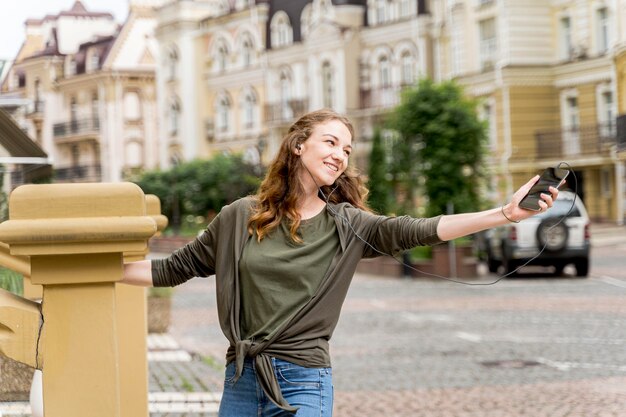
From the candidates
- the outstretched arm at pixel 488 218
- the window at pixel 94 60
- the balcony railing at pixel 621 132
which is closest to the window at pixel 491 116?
the balcony railing at pixel 621 132

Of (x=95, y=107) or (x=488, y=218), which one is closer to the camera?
(x=488, y=218)

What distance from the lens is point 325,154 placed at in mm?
4555

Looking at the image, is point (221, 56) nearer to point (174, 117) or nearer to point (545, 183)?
point (174, 117)

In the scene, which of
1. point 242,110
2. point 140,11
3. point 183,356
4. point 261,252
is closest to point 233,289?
point 261,252

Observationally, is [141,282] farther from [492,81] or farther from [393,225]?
[492,81]

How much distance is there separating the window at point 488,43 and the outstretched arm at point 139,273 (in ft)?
140

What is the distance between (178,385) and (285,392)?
722 cm

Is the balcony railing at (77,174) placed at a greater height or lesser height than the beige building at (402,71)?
lesser

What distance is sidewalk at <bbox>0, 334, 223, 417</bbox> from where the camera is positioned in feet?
31.4

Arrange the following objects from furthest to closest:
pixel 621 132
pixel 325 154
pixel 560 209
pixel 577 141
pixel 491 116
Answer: pixel 491 116 < pixel 577 141 < pixel 621 132 < pixel 560 209 < pixel 325 154

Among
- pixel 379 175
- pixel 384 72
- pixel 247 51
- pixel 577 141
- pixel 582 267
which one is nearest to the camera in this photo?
pixel 582 267

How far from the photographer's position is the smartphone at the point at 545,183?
414 cm

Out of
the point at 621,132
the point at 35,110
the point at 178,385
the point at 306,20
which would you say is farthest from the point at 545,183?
the point at 306,20

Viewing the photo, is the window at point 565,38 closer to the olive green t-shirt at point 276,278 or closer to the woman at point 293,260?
the woman at point 293,260
